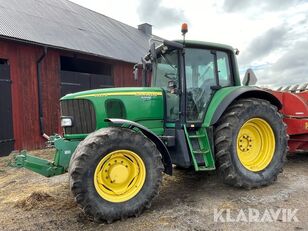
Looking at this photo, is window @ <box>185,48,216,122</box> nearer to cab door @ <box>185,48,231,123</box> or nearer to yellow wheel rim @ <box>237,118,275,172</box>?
cab door @ <box>185,48,231,123</box>

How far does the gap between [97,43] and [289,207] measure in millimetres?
11435

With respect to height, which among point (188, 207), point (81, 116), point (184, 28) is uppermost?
point (184, 28)

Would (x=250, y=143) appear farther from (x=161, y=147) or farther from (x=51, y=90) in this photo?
(x=51, y=90)

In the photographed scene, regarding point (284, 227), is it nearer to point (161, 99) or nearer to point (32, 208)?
point (161, 99)

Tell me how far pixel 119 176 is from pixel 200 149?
1343mm

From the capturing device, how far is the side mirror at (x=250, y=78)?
5.48m

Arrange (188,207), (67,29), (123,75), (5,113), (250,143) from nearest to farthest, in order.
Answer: (188,207) < (250,143) < (5,113) < (67,29) < (123,75)

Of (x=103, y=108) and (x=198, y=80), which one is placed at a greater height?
(x=198, y=80)

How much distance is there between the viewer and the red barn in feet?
33.8

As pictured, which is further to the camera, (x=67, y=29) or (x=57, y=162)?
(x=67, y=29)

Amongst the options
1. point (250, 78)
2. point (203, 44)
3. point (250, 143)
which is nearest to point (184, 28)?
point (203, 44)

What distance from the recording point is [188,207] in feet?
14.1

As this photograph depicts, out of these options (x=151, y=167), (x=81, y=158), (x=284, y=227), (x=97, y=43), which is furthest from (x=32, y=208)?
(x=97, y=43)

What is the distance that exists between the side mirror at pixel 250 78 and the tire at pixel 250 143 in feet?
1.30
